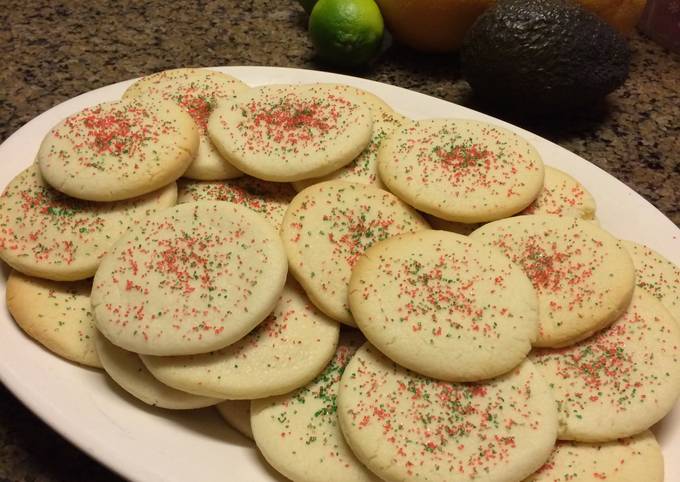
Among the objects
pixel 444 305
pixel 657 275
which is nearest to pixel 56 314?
pixel 444 305

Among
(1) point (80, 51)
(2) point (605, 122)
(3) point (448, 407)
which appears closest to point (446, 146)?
(3) point (448, 407)

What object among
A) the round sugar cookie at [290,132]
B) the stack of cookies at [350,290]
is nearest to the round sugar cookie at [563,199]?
the stack of cookies at [350,290]

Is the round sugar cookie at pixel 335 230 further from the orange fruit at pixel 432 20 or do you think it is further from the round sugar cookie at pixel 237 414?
the orange fruit at pixel 432 20

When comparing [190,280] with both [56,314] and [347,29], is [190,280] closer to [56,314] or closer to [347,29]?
[56,314]

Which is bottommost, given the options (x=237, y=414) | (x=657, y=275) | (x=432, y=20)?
(x=237, y=414)

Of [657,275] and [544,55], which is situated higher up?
[544,55]

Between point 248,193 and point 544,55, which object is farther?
point 544,55

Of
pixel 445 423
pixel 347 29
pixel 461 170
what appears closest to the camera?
pixel 445 423

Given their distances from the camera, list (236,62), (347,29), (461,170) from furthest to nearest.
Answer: (236,62)
(347,29)
(461,170)
